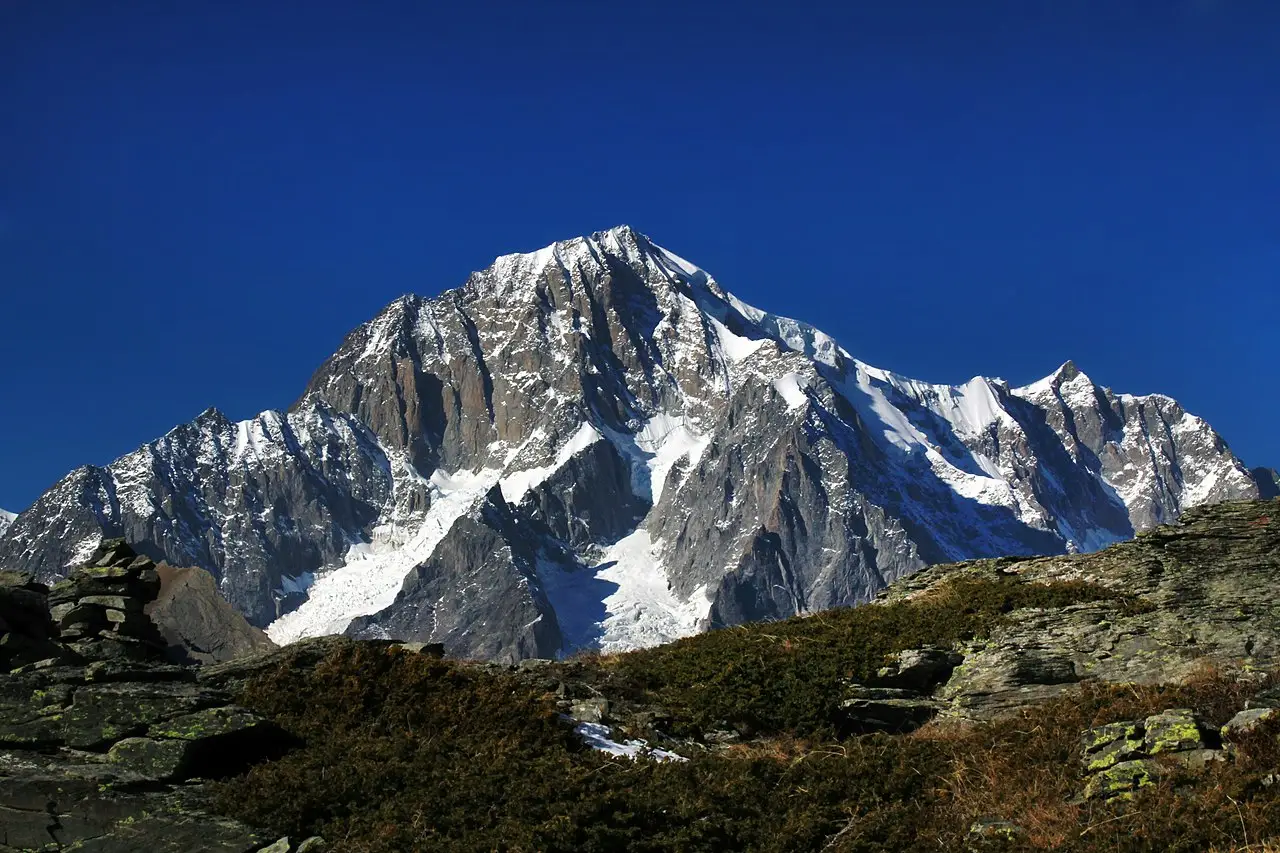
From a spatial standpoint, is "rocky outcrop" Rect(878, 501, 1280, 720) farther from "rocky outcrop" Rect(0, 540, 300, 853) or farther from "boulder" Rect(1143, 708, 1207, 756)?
"rocky outcrop" Rect(0, 540, 300, 853)

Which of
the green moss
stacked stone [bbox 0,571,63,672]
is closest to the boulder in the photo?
the green moss

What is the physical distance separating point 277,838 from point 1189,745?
38.7 ft

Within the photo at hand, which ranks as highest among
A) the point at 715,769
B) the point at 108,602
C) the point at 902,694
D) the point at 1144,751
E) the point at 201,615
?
the point at 201,615

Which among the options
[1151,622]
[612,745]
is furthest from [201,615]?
[1151,622]

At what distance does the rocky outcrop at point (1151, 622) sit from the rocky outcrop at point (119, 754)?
477 inches

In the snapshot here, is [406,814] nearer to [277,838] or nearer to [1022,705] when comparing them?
[277,838]

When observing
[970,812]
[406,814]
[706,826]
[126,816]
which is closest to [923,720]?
[970,812]

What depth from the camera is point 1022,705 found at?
66.2ft

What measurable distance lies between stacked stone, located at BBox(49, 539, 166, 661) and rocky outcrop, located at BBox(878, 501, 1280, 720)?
17.9 metres

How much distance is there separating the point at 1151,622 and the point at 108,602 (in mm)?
23090

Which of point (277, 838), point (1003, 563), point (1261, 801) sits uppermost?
point (1003, 563)

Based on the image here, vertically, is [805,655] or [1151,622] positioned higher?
[805,655]

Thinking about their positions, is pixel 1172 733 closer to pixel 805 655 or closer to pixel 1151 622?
pixel 1151 622

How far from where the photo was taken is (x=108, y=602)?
2764 cm
